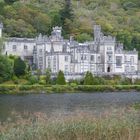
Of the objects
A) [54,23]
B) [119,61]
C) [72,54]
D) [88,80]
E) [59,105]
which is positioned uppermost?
[54,23]

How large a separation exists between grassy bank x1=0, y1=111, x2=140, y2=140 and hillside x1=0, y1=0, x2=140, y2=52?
254ft

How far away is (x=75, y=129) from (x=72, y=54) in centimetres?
7021

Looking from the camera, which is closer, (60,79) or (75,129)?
(75,129)

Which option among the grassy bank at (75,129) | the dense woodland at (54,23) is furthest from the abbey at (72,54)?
the grassy bank at (75,129)

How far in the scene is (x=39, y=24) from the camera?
105250 millimetres

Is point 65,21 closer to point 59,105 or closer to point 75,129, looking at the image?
point 59,105

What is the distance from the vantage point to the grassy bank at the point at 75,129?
53.0ft

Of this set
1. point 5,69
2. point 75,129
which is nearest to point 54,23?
point 5,69

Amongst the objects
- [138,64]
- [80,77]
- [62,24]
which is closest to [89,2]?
[62,24]

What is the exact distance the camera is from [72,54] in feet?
286

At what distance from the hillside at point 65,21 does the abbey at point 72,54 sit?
24.3 feet

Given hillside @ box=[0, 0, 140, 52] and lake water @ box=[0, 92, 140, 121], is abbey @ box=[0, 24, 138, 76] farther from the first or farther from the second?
lake water @ box=[0, 92, 140, 121]

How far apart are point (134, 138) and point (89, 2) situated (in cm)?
14119

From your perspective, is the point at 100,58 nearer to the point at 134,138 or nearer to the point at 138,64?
the point at 138,64
